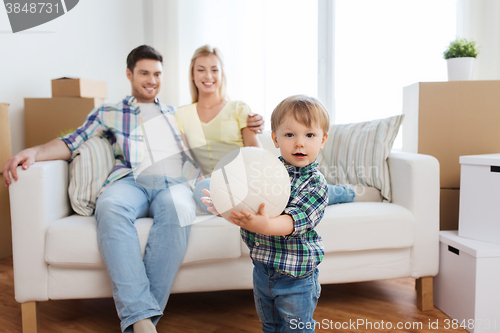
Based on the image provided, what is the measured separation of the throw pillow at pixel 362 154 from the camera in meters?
1.75

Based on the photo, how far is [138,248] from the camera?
1.30m

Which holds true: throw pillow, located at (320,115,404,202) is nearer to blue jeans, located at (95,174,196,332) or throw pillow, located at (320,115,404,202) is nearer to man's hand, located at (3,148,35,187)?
blue jeans, located at (95,174,196,332)

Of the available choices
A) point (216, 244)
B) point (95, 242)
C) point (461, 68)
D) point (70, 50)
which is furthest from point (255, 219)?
point (70, 50)

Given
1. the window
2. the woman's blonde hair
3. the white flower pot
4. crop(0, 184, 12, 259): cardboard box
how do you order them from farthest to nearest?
the window → crop(0, 184, 12, 259): cardboard box → the white flower pot → the woman's blonde hair

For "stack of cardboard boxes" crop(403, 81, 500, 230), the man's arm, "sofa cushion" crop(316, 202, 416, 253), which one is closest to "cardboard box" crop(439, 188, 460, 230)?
"stack of cardboard boxes" crop(403, 81, 500, 230)

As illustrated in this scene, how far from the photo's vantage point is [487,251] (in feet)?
4.42

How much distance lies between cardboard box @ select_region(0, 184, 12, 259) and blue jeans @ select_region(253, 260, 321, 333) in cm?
190

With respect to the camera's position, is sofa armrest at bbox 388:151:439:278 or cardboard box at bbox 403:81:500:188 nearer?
sofa armrest at bbox 388:151:439:278

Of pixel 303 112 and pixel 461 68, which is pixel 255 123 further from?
pixel 461 68

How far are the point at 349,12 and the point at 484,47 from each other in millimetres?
1026

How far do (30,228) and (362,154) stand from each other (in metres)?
1.41

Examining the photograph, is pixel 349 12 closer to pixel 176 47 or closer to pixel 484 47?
pixel 484 47

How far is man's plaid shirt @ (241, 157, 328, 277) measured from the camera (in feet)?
2.91

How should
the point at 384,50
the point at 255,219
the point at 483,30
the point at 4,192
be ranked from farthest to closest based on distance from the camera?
the point at 384,50 < the point at 483,30 < the point at 4,192 < the point at 255,219
